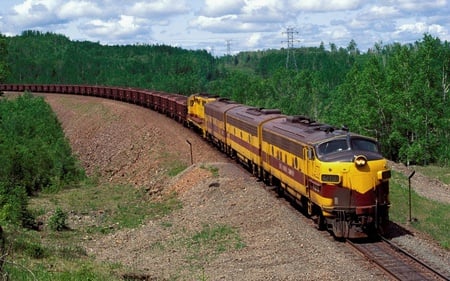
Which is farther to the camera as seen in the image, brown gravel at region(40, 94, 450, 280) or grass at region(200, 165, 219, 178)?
grass at region(200, 165, 219, 178)

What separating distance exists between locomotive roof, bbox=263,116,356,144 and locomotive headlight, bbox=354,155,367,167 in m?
1.55

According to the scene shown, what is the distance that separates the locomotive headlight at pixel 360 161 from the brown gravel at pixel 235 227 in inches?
110

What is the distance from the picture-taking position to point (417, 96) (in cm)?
5731

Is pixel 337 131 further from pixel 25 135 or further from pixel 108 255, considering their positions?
pixel 25 135

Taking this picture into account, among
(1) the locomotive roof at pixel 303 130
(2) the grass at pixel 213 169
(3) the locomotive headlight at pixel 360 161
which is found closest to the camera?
(3) the locomotive headlight at pixel 360 161

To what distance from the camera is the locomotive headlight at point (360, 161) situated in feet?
70.7

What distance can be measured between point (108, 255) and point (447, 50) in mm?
50854

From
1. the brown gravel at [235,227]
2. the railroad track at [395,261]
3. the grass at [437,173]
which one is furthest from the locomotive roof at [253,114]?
the grass at [437,173]

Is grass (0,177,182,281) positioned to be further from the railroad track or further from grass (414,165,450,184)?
grass (414,165,450,184)

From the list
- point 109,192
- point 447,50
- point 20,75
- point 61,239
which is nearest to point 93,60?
point 20,75

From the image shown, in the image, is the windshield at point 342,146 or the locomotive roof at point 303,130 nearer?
the windshield at point 342,146

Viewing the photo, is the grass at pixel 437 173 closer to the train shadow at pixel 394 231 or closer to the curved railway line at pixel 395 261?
the train shadow at pixel 394 231

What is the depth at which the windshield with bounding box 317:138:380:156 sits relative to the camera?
2244 cm

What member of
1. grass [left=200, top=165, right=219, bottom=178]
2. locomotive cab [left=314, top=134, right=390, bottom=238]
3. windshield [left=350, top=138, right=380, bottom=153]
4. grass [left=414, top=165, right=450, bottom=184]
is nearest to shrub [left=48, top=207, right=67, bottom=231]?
grass [left=200, top=165, right=219, bottom=178]
